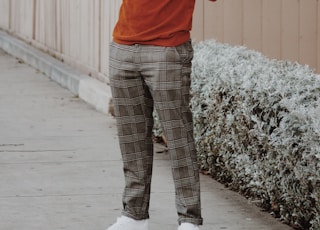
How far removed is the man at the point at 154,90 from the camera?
4.96m

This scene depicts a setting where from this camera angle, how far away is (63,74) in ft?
38.1

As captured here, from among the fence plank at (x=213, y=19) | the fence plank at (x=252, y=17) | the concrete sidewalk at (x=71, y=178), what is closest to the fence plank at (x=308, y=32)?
the fence plank at (x=252, y=17)

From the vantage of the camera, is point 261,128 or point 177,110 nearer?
point 177,110

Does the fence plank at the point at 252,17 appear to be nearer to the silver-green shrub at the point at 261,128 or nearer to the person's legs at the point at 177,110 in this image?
the silver-green shrub at the point at 261,128

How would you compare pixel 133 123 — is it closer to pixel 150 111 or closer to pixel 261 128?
pixel 150 111

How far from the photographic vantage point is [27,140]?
8.60 m

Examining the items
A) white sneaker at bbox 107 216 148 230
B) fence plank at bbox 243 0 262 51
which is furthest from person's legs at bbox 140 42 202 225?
fence plank at bbox 243 0 262 51

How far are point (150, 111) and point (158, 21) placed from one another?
0.53 metres

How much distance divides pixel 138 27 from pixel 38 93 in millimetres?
6308

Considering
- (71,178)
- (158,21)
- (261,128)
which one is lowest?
(71,178)

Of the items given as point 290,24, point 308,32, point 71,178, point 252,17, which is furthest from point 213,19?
point 71,178

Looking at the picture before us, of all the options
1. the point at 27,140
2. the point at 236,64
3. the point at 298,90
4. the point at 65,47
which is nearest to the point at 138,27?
the point at 298,90

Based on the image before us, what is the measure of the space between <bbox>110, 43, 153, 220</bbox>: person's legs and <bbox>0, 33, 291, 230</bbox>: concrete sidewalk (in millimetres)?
618

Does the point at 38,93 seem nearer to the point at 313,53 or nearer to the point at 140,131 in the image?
the point at 313,53
